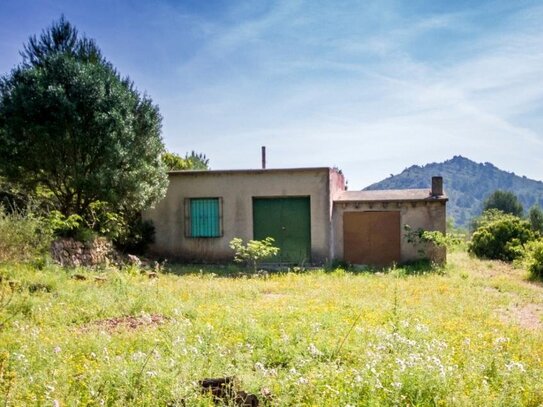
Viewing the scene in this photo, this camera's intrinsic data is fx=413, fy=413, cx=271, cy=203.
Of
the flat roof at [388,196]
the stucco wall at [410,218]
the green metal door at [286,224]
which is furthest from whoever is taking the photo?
the green metal door at [286,224]

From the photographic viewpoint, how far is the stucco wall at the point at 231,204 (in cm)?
1513

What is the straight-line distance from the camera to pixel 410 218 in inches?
603

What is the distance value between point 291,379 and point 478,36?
8.58m

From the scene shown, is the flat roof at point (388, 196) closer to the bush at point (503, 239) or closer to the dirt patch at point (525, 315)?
the bush at point (503, 239)

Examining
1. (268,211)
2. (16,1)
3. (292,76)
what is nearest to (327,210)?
(268,211)

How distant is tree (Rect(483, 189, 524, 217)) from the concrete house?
146ft

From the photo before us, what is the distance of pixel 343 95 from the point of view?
13008mm

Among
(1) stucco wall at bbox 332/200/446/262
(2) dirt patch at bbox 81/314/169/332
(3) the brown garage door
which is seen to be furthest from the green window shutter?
(2) dirt patch at bbox 81/314/169/332

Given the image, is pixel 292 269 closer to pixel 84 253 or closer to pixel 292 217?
pixel 292 217

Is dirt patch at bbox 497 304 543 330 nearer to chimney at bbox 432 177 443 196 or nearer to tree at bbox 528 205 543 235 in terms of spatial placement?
chimney at bbox 432 177 443 196

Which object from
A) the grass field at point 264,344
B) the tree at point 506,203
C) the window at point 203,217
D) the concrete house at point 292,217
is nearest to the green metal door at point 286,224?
the concrete house at point 292,217

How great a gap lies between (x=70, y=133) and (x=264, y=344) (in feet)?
33.3

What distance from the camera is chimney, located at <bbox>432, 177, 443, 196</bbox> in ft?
50.5

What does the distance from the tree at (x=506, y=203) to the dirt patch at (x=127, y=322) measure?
55.7 meters
